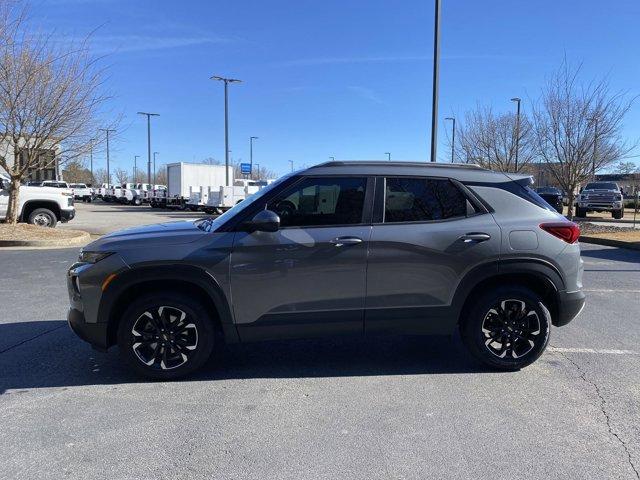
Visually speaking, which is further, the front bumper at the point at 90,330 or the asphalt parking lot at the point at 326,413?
the front bumper at the point at 90,330

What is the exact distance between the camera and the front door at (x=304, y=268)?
4.29m

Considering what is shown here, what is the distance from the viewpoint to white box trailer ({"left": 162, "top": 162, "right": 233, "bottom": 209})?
38819 millimetres

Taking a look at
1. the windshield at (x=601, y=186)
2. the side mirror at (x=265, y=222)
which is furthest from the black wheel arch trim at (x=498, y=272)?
the windshield at (x=601, y=186)

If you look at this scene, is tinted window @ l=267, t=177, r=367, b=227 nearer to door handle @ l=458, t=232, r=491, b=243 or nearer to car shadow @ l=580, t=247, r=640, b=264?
door handle @ l=458, t=232, r=491, b=243

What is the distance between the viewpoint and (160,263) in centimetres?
422

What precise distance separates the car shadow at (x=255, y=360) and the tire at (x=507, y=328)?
0.23 m

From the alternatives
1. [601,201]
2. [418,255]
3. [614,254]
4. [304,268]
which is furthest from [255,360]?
[601,201]

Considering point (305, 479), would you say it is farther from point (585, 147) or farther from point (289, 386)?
point (585, 147)

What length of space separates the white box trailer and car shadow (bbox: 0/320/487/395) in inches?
1305

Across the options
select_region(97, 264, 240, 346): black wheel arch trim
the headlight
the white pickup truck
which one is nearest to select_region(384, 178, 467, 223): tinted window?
select_region(97, 264, 240, 346): black wheel arch trim

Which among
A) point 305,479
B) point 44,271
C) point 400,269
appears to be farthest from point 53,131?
point 305,479

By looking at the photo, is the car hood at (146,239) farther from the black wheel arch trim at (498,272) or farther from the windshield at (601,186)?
the windshield at (601,186)

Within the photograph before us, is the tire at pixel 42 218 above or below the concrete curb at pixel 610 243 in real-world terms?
above

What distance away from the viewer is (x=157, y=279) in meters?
4.26
